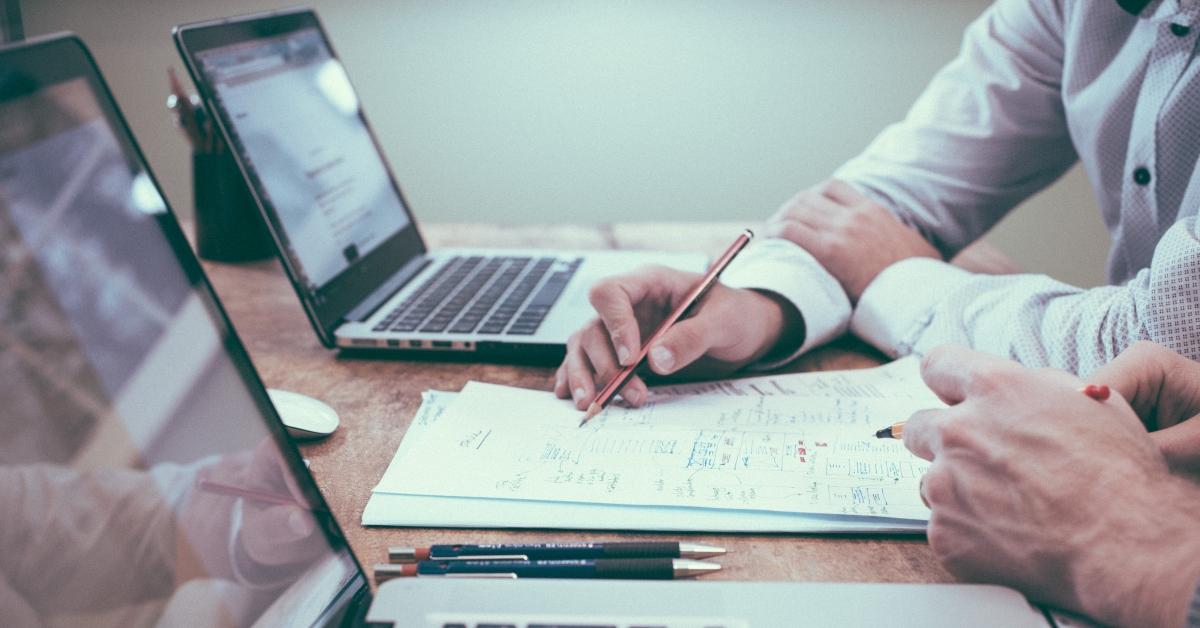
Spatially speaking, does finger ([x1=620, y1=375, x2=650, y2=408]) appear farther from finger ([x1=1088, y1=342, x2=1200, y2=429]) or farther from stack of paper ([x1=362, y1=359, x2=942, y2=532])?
finger ([x1=1088, y1=342, x2=1200, y2=429])

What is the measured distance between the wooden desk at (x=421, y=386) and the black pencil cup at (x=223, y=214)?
0.9 inches

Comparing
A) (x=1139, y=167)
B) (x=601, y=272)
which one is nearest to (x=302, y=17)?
(x=601, y=272)

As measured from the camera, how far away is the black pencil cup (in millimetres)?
1074

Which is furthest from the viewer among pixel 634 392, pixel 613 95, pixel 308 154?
pixel 613 95

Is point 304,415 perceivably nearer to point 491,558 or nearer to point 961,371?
point 491,558

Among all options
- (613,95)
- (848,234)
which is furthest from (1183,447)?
(613,95)

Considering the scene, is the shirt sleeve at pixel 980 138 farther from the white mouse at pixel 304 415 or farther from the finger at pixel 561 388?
the white mouse at pixel 304 415

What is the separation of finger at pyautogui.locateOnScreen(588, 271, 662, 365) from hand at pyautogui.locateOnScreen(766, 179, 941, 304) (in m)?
0.26

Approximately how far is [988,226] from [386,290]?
763 mm

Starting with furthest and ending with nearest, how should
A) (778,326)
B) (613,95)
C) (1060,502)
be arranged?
(613,95)
(778,326)
(1060,502)


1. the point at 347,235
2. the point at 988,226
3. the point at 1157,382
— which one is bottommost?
the point at 988,226

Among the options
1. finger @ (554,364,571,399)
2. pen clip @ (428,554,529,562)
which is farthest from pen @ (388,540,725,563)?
finger @ (554,364,571,399)

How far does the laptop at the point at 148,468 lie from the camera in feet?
1.07

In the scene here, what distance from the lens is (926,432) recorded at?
0.52 meters
